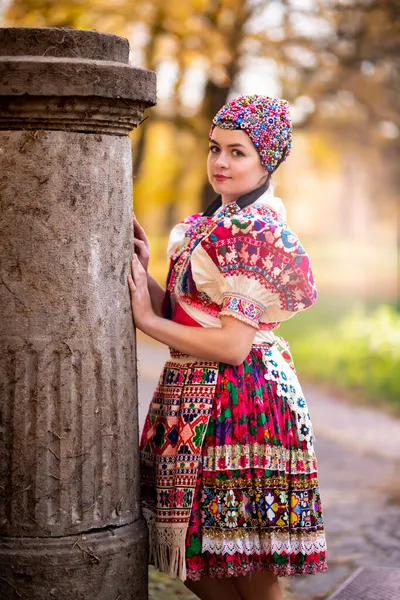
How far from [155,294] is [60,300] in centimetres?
62

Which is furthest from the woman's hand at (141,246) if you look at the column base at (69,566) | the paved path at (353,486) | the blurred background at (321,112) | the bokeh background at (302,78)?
the bokeh background at (302,78)

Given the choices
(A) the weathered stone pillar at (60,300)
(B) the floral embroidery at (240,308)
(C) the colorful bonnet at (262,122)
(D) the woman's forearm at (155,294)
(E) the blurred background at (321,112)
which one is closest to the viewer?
(A) the weathered stone pillar at (60,300)

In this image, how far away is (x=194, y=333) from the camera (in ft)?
10.2

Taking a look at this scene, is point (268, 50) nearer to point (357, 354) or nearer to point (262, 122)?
point (357, 354)

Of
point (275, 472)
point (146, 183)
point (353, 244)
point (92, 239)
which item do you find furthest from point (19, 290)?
point (353, 244)

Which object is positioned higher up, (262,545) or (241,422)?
(241,422)

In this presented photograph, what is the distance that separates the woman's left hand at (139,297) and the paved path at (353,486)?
1.92 metres

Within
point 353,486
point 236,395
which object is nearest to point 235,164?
point 236,395

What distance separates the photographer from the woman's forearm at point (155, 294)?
11.4 ft

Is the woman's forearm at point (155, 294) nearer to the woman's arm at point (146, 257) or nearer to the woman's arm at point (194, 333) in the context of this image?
the woman's arm at point (146, 257)

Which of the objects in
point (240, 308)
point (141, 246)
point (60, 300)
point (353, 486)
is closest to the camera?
point (60, 300)

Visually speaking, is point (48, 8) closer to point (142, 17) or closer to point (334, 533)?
point (142, 17)

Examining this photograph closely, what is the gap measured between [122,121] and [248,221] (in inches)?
18.9

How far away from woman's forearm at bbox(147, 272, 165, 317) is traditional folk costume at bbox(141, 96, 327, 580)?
→ 0.20 m
